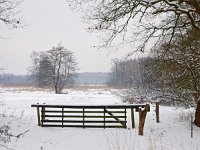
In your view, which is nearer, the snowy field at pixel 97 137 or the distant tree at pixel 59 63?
the snowy field at pixel 97 137

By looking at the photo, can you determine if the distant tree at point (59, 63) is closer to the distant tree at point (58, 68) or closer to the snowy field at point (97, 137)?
the distant tree at point (58, 68)

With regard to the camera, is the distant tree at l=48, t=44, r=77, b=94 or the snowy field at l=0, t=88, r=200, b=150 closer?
the snowy field at l=0, t=88, r=200, b=150

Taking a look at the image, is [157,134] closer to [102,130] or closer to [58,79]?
[102,130]

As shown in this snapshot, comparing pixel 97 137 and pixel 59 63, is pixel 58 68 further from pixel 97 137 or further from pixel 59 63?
pixel 97 137

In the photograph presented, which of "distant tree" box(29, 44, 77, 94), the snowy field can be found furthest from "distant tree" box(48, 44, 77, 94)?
the snowy field

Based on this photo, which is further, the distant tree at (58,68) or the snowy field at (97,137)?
the distant tree at (58,68)

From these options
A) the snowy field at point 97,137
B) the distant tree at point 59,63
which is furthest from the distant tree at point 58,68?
the snowy field at point 97,137

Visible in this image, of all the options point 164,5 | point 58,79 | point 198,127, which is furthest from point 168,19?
point 58,79

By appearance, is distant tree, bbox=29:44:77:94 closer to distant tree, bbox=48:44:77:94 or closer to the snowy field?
distant tree, bbox=48:44:77:94

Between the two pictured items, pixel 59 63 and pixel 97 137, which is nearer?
pixel 97 137

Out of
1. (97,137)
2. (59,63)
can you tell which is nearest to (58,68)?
(59,63)

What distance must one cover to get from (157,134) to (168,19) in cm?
598

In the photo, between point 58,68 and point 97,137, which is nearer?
point 97,137

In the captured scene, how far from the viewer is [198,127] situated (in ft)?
54.7
